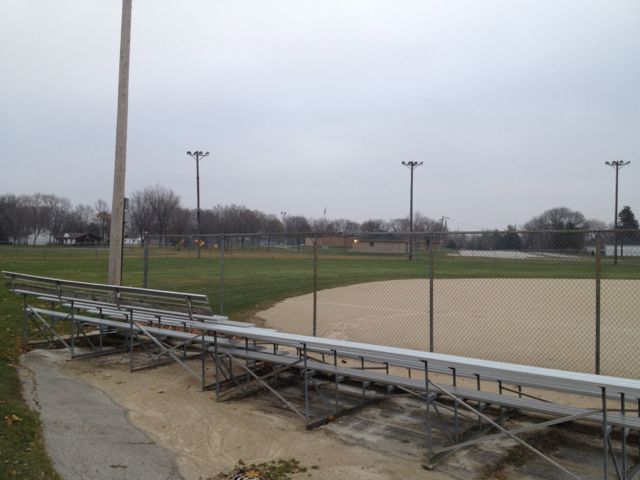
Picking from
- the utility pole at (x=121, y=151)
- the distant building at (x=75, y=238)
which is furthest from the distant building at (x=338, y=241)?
the distant building at (x=75, y=238)

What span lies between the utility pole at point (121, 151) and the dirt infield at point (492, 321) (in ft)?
11.3

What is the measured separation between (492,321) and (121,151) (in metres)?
9.22

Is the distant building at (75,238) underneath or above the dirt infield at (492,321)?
above

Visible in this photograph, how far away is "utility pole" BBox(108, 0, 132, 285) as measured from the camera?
10.1 meters

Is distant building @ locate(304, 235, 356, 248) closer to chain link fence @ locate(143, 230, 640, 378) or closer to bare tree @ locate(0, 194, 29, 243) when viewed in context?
chain link fence @ locate(143, 230, 640, 378)

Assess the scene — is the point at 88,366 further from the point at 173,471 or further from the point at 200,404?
the point at 173,471

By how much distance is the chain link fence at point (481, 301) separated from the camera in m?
8.28

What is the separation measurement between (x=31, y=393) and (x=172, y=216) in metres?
90.2

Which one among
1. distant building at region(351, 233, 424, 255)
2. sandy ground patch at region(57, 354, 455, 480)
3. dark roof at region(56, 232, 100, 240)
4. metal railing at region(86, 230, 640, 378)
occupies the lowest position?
sandy ground patch at region(57, 354, 455, 480)

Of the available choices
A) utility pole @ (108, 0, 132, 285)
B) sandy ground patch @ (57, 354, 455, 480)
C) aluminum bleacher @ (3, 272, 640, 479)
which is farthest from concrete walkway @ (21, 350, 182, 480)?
utility pole @ (108, 0, 132, 285)

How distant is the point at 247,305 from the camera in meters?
13.8

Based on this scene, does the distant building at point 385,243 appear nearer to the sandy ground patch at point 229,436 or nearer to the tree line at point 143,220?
the sandy ground patch at point 229,436

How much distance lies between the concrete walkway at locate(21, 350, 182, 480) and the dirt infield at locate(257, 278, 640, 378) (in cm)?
527

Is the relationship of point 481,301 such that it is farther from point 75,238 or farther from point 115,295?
point 75,238
